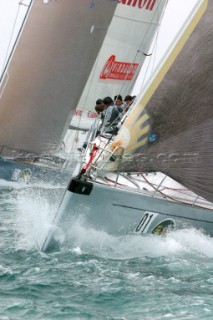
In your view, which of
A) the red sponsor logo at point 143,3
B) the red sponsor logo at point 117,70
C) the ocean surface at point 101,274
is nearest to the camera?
the ocean surface at point 101,274

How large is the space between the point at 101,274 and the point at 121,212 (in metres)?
1.12

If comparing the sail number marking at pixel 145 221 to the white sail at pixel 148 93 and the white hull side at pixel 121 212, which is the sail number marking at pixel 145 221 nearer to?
the white hull side at pixel 121 212

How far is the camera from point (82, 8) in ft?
37.2

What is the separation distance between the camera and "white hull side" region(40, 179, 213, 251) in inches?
271

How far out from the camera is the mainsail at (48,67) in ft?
36.6

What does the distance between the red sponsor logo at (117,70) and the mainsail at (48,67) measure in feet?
7.53

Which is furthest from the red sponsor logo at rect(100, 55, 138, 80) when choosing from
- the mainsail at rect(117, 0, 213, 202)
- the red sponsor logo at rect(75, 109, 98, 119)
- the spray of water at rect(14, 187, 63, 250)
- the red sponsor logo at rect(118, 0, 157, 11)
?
the mainsail at rect(117, 0, 213, 202)

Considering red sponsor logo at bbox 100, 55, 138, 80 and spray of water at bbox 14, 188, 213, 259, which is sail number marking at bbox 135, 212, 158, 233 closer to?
spray of water at bbox 14, 188, 213, 259

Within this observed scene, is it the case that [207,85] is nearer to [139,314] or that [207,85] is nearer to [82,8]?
[139,314]

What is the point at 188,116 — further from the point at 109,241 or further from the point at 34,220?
the point at 34,220

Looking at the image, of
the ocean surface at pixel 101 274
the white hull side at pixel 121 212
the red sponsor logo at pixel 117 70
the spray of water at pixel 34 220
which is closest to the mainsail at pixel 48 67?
the red sponsor logo at pixel 117 70

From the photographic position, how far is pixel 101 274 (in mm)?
6113

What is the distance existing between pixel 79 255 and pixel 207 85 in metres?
1.85

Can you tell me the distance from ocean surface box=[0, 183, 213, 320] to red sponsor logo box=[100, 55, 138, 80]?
21.1ft
